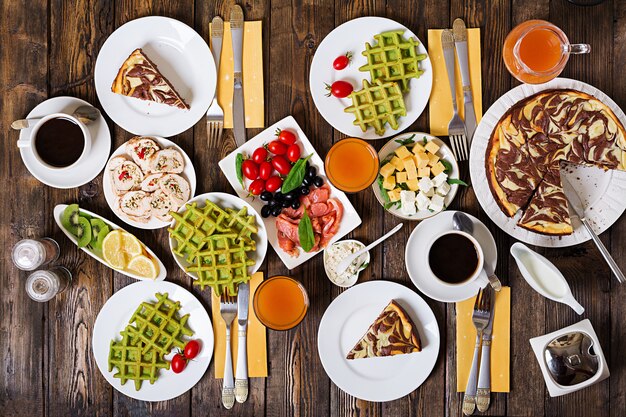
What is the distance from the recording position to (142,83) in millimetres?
2238

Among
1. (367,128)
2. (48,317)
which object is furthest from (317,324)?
(48,317)

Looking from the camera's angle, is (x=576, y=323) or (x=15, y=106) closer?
(x=576, y=323)

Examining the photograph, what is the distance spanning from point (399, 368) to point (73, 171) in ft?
5.34

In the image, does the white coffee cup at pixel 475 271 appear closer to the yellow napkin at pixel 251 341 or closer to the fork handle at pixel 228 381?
the yellow napkin at pixel 251 341

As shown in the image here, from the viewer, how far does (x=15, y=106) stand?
2375 millimetres

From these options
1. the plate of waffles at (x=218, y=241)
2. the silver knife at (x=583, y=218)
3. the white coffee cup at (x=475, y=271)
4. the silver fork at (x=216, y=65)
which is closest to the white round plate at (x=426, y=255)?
the white coffee cup at (x=475, y=271)

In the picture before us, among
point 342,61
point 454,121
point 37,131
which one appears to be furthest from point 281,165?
point 37,131

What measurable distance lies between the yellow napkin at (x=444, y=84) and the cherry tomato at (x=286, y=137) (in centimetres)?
60

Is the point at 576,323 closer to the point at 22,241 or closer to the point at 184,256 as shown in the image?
the point at 184,256

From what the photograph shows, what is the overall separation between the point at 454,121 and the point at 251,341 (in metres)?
1.27

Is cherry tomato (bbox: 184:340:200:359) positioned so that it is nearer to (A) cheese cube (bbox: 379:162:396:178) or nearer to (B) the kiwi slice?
(B) the kiwi slice

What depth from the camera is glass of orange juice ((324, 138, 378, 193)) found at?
2.12m

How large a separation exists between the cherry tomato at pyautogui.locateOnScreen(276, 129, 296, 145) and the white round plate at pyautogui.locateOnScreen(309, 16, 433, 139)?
160mm

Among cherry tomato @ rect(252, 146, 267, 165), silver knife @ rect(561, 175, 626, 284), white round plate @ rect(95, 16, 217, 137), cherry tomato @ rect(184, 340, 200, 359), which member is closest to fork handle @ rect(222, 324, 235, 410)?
cherry tomato @ rect(184, 340, 200, 359)
